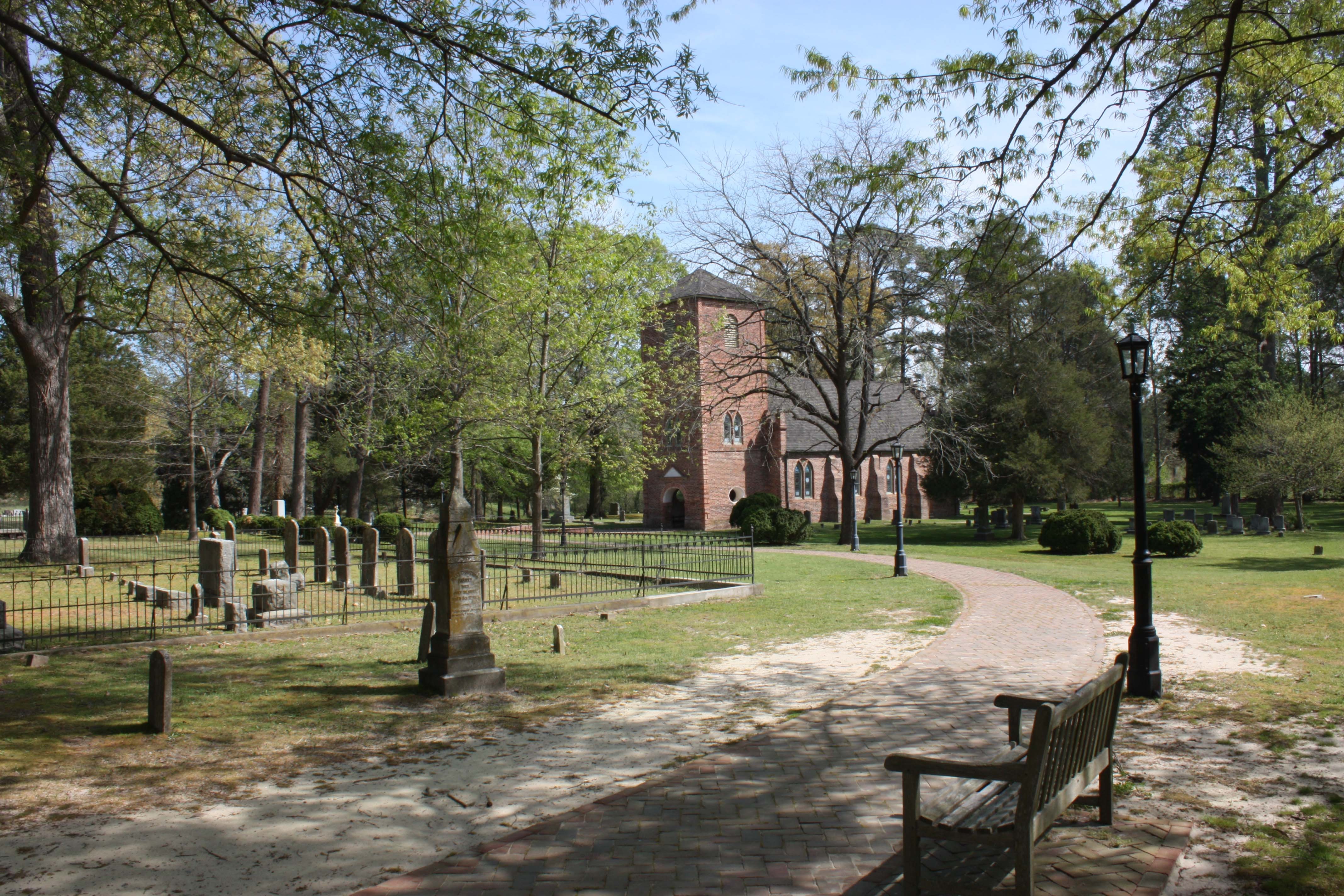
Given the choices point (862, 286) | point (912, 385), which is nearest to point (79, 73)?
point (912, 385)

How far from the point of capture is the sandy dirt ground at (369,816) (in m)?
4.66

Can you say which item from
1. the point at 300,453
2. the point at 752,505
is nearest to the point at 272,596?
the point at 300,453

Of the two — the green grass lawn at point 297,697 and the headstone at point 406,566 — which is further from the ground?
the headstone at point 406,566

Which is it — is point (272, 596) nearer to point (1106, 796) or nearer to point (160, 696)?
point (160, 696)

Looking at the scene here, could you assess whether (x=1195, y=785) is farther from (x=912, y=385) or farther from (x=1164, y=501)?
(x=1164, y=501)

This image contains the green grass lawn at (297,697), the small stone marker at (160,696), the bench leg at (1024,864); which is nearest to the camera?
the bench leg at (1024,864)

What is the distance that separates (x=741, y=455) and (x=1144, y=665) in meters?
38.9

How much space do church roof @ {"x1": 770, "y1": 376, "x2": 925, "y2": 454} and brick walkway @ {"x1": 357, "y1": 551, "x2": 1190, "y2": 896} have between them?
38.8m

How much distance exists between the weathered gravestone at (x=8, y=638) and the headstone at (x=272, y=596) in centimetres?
301

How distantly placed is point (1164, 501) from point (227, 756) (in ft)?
232

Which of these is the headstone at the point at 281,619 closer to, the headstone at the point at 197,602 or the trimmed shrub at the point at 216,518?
the headstone at the point at 197,602

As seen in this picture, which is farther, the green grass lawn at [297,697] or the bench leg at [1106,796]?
the green grass lawn at [297,697]

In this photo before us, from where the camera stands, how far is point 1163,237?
12.8m

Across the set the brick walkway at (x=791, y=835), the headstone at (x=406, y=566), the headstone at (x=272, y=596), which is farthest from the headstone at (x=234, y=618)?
the brick walkway at (x=791, y=835)
